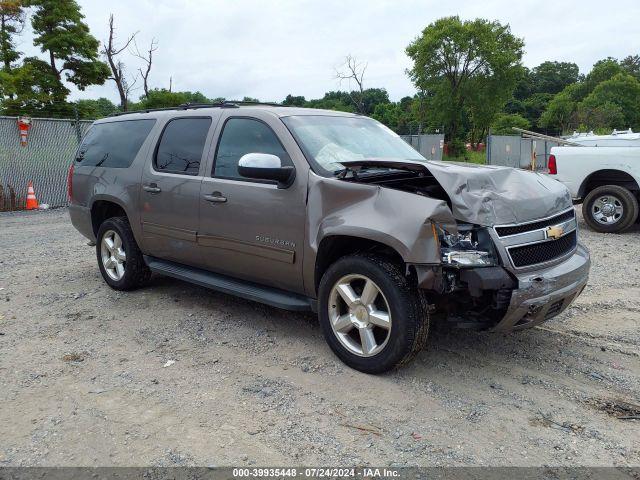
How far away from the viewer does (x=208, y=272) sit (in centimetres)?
474

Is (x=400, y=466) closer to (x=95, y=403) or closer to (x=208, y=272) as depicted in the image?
(x=95, y=403)

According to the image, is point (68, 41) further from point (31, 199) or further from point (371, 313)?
point (371, 313)

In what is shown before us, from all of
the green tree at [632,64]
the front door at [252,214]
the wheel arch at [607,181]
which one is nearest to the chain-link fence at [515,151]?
the wheel arch at [607,181]

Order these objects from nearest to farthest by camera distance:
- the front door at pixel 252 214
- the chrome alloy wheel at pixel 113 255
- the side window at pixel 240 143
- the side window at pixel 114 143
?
the front door at pixel 252 214
the side window at pixel 240 143
the side window at pixel 114 143
the chrome alloy wheel at pixel 113 255

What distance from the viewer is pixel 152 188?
16.2 ft

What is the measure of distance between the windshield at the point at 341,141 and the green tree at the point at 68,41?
99.4 ft

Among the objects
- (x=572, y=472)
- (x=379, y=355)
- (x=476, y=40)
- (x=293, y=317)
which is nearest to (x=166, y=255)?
(x=293, y=317)

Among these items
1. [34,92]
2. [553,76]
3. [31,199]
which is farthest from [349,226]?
[553,76]

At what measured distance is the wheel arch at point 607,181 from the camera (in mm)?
8633

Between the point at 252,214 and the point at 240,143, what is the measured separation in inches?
26.7

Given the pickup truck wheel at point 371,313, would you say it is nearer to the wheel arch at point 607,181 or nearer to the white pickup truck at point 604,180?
the white pickup truck at point 604,180

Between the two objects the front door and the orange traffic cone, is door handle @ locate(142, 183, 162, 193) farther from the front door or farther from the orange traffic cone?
the orange traffic cone

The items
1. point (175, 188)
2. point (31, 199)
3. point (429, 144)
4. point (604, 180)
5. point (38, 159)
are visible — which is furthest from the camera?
point (429, 144)

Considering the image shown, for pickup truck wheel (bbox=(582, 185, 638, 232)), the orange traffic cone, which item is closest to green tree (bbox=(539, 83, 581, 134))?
pickup truck wheel (bbox=(582, 185, 638, 232))
